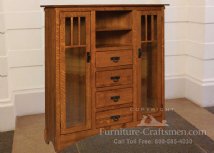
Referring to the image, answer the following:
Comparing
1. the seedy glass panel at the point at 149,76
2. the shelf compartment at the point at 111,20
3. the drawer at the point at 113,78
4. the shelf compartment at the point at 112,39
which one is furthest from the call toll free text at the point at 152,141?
the shelf compartment at the point at 111,20

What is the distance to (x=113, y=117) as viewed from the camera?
272 cm

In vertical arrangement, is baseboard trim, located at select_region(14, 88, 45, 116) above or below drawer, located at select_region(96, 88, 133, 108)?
below

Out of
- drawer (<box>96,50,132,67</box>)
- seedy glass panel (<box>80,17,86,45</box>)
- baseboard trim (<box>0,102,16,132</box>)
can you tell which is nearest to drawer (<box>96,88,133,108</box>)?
drawer (<box>96,50,132,67</box>)

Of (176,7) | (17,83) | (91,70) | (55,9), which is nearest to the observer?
(55,9)

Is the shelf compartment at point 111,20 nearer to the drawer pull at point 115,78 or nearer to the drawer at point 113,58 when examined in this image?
the drawer at point 113,58

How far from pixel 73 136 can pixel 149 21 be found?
1.14 m

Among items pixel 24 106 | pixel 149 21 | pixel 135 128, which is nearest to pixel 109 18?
pixel 149 21

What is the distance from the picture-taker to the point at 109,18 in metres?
2.94

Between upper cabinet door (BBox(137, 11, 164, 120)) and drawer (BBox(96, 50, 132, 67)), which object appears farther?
upper cabinet door (BBox(137, 11, 164, 120))

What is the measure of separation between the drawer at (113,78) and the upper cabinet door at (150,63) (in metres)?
0.11

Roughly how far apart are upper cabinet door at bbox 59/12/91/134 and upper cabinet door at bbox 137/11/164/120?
478 millimetres

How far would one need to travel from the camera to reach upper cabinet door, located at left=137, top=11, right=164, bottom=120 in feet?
9.07

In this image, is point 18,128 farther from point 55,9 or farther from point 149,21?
point 149,21

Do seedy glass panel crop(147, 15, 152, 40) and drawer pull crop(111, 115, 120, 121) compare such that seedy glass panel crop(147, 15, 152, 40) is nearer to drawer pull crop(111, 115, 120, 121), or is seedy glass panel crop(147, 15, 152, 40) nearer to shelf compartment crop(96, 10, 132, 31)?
shelf compartment crop(96, 10, 132, 31)
